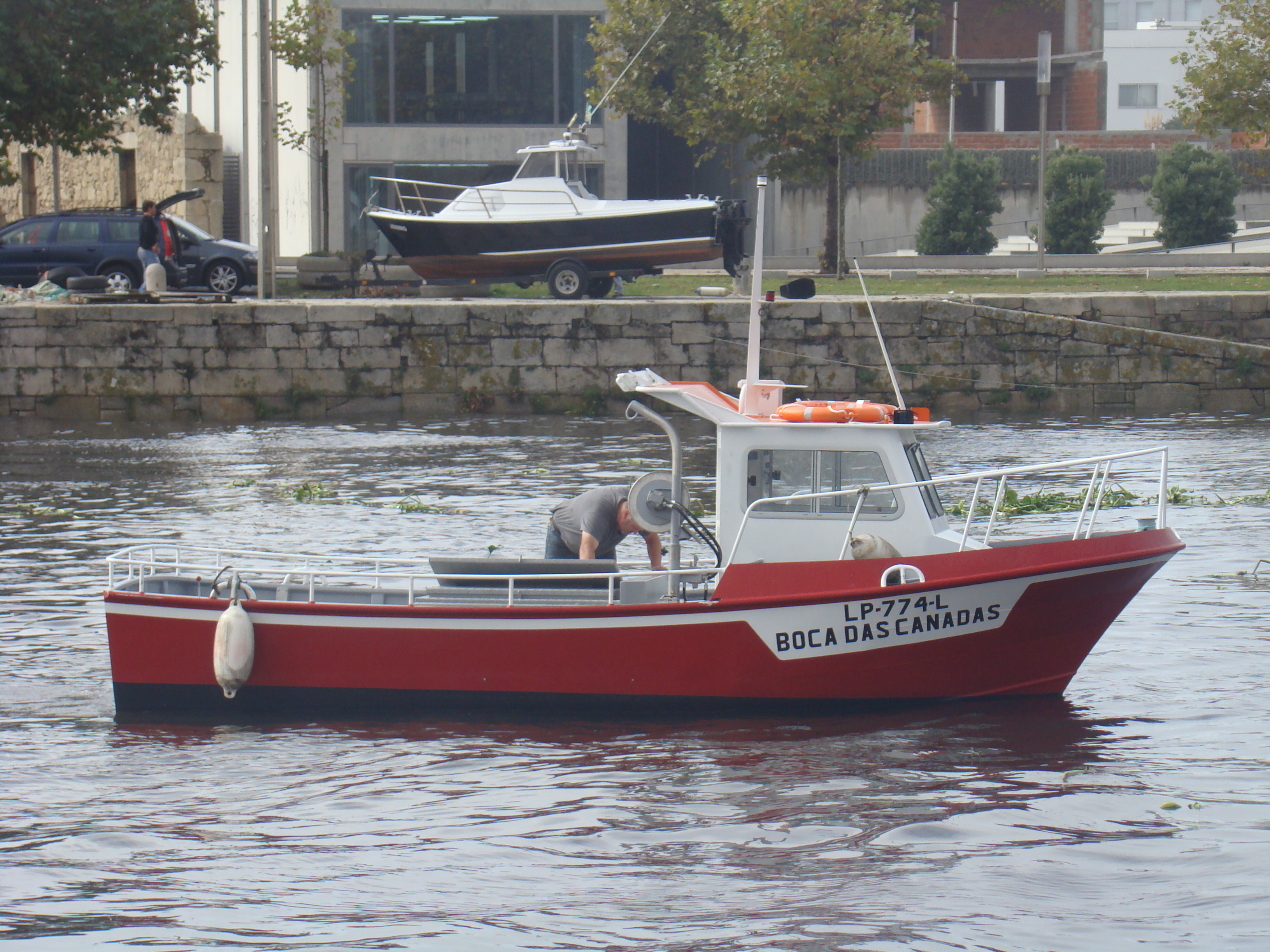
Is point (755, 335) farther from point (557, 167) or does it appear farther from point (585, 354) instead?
point (557, 167)

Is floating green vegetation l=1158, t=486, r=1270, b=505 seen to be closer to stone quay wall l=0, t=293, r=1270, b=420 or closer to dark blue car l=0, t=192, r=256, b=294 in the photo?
stone quay wall l=0, t=293, r=1270, b=420

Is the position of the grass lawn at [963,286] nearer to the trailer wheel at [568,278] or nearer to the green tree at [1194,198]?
the trailer wheel at [568,278]

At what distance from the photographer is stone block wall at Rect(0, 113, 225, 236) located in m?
36.5

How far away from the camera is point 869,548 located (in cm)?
833

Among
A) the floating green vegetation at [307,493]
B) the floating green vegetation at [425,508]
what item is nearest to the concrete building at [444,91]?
the floating green vegetation at [307,493]

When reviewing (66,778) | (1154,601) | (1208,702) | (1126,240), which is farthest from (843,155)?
(66,778)

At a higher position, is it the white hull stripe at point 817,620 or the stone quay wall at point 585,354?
the stone quay wall at point 585,354

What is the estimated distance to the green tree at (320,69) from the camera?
32219 mm

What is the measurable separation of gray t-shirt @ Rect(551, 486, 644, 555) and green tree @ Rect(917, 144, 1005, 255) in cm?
2725

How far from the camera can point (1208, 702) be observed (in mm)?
8945

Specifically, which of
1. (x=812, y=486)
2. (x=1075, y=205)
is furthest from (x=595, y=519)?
(x=1075, y=205)

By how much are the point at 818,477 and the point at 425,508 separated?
752cm

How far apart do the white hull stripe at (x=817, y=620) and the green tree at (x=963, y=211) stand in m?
27.5

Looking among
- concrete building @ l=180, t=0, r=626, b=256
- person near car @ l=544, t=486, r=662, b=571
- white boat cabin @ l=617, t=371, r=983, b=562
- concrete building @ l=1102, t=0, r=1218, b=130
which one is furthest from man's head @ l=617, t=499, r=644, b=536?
concrete building @ l=1102, t=0, r=1218, b=130
